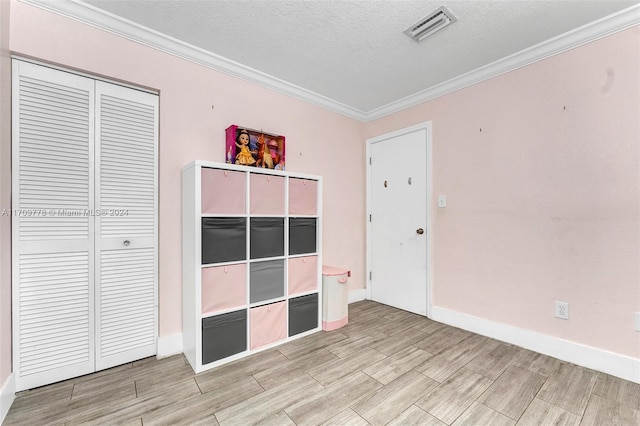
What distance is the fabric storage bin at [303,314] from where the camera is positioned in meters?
2.28

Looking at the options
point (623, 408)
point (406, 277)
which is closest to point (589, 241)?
point (623, 408)

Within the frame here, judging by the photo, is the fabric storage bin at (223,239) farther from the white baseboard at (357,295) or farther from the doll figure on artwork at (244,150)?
the white baseboard at (357,295)

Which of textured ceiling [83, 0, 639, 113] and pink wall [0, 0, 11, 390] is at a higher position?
textured ceiling [83, 0, 639, 113]

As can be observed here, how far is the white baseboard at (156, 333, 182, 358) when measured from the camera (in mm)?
1984

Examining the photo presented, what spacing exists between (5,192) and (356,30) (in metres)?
2.41

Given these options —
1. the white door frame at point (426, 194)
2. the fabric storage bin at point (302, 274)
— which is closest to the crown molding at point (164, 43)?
the white door frame at point (426, 194)

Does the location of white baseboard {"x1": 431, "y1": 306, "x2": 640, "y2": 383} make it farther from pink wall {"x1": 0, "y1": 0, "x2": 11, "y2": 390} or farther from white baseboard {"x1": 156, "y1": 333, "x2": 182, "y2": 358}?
pink wall {"x1": 0, "y1": 0, "x2": 11, "y2": 390}

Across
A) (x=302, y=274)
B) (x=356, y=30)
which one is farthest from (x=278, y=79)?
(x=302, y=274)

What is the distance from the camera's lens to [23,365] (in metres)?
1.58

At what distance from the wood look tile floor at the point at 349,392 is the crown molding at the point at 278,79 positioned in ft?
7.71

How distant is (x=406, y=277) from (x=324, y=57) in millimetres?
2401

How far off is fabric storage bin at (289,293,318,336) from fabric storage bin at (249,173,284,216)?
2.63ft

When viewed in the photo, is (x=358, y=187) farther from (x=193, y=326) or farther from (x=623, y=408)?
(x=623, y=408)

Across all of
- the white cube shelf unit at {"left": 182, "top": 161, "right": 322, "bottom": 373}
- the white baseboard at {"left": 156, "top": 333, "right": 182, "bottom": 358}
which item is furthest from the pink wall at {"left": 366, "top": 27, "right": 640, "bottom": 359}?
the white baseboard at {"left": 156, "top": 333, "right": 182, "bottom": 358}
